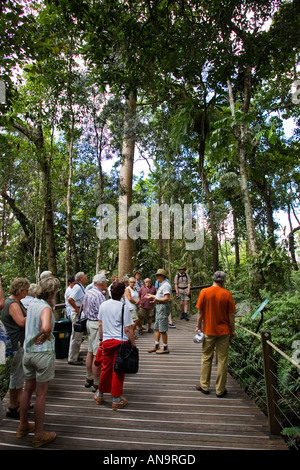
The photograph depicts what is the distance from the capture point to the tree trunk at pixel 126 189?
1125cm

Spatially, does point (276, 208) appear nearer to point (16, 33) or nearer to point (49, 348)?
point (16, 33)

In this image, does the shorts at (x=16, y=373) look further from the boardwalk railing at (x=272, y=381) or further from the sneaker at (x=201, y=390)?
the boardwalk railing at (x=272, y=381)

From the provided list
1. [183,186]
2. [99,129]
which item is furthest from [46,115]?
[183,186]

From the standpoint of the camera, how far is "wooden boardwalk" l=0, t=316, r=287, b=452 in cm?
310

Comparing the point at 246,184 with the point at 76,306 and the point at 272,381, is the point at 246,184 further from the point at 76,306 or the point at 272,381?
the point at 272,381

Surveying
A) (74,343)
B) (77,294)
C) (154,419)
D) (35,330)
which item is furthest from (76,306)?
(154,419)

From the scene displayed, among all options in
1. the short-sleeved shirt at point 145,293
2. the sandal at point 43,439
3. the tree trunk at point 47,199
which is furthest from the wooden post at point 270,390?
the tree trunk at point 47,199

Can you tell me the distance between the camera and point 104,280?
16.1 ft

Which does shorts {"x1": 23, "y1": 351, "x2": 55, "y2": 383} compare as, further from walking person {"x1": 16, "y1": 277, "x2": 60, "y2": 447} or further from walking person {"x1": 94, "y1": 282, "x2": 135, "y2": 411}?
walking person {"x1": 94, "y1": 282, "x2": 135, "y2": 411}

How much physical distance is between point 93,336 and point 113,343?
91cm

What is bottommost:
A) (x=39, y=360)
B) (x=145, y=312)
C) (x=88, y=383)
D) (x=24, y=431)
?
(x=88, y=383)

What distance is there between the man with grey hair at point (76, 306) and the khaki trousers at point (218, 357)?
2.54 metres

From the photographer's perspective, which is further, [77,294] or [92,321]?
[77,294]

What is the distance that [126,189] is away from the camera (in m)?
11.8
